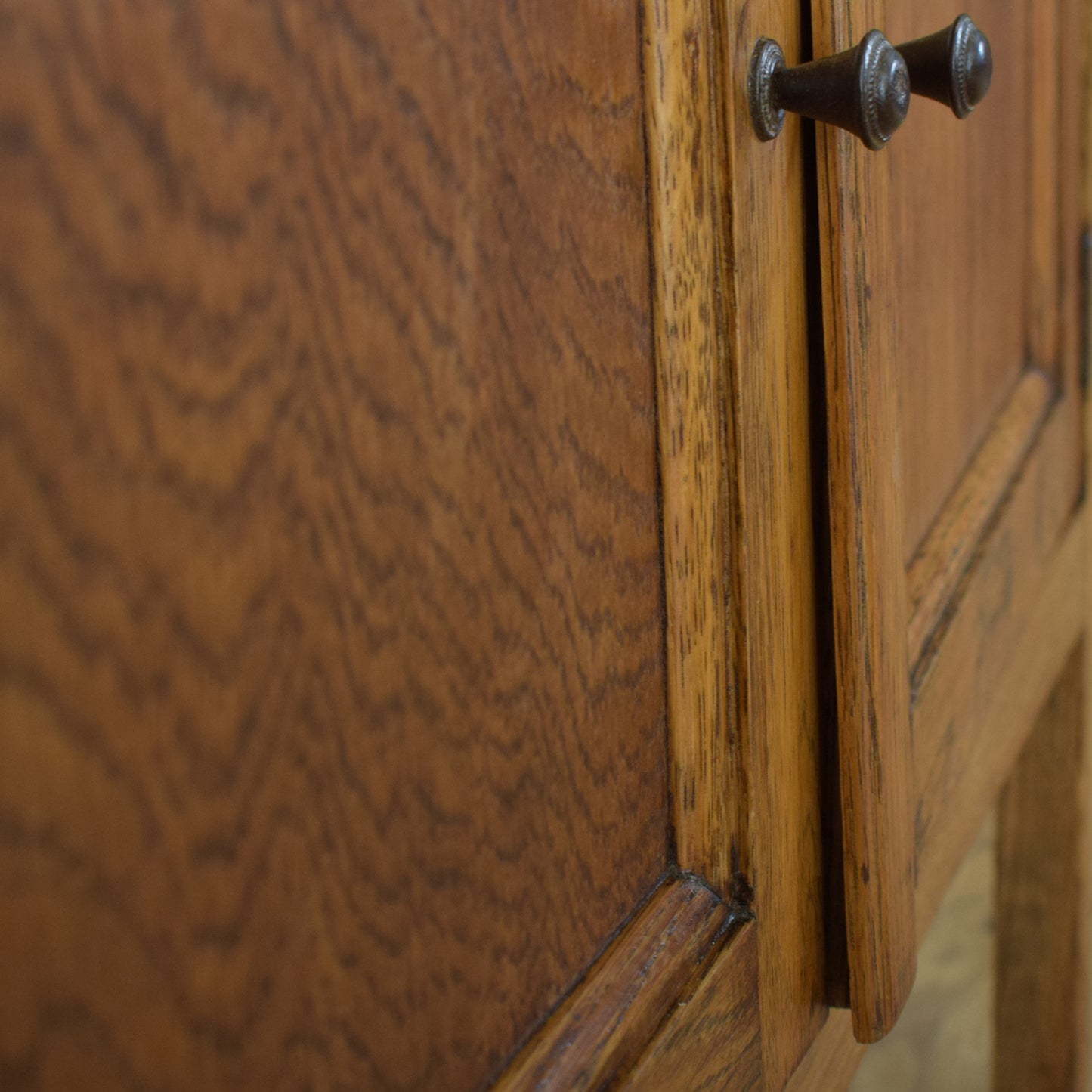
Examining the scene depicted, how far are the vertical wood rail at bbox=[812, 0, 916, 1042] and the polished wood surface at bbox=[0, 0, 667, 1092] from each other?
93 mm

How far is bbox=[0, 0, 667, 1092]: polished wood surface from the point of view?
20 centimetres

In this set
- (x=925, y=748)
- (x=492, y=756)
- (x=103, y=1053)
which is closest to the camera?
(x=103, y=1053)

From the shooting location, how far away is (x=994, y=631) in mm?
691

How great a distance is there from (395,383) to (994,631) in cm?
52

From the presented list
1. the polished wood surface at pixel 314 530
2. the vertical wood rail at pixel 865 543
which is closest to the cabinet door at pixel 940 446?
the vertical wood rail at pixel 865 543

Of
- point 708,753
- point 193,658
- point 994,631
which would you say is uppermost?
point 193,658

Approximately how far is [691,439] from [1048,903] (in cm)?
82

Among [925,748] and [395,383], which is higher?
[395,383]

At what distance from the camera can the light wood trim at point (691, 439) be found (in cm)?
35

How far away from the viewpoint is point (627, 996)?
354mm

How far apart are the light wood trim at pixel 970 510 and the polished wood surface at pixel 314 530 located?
26 centimetres

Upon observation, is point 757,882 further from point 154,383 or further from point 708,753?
point 154,383

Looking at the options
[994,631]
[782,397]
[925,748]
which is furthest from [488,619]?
[994,631]

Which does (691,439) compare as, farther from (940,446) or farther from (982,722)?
(982,722)
